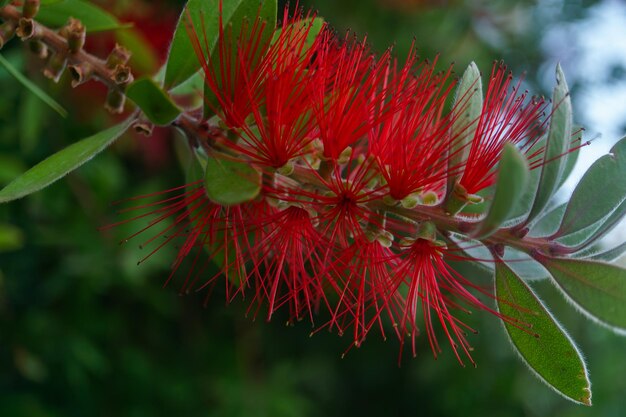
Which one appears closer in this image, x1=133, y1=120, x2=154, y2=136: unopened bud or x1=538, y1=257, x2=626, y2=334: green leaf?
x1=538, y1=257, x2=626, y2=334: green leaf

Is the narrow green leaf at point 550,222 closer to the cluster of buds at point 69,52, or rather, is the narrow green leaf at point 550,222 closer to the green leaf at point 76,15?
the cluster of buds at point 69,52

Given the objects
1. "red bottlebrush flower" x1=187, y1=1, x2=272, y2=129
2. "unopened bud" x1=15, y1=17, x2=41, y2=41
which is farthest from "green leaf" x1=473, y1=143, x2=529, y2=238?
"unopened bud" x1=15, y1=17, x2=41, y2=41

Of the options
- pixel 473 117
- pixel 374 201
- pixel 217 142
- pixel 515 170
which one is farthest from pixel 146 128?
pixel 515 170

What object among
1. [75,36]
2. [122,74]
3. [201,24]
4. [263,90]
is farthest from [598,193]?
[75,36]

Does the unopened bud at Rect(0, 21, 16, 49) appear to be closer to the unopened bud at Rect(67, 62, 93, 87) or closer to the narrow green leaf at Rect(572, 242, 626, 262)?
the unopened bud at Rect(67, 62, 93, 87)

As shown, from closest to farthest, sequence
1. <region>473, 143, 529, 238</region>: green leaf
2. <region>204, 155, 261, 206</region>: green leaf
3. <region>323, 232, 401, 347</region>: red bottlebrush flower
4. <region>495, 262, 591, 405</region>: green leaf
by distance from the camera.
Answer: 1. <region>473, 143, 529, 238</region>: green leaf
2. <region>204, 155, 261, 206</region>: green leaf
3. <region>495, 262, 591, 405</region>: green leaf
4. <region>323, 232, 401, 347</region>: red bottlebrush flower

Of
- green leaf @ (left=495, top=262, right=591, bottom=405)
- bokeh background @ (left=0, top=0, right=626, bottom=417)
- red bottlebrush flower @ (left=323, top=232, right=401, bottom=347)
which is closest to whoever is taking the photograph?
green leaf @ (left=495, top=262, right=591, bottom=405)

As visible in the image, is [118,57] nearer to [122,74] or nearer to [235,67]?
[122,74]
